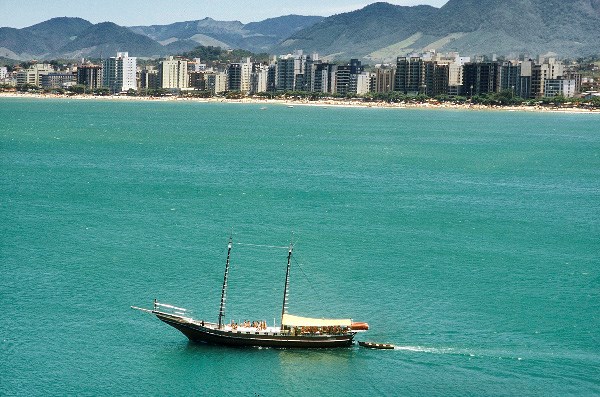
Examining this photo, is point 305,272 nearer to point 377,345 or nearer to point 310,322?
point 310,322

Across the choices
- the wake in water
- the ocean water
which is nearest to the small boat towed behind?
the wake in water

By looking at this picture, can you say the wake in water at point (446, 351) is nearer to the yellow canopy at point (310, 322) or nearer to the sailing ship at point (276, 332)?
the sailing ship at point (276, 332)

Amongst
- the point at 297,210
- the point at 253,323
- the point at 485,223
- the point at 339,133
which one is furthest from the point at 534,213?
the point at 339,133

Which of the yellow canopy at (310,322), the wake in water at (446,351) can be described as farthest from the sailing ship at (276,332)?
the wake in water at (446,351)

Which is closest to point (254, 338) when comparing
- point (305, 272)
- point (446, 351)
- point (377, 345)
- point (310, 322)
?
point (310, 322)

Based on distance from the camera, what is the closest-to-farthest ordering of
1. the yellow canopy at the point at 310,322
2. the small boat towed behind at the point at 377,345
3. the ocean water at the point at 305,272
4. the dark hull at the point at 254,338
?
the ocean water at the point at 305,272 → the dark hull at the point at 254,338 → the yellow canopy at the point at 310,322 → the small boat towed behind at the point at 377,345

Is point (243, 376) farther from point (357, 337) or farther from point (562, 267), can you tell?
point (562, 267)

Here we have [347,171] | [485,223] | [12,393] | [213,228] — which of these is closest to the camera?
[12,393]
